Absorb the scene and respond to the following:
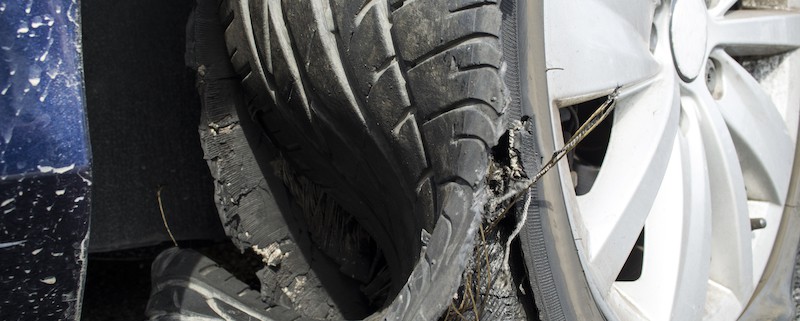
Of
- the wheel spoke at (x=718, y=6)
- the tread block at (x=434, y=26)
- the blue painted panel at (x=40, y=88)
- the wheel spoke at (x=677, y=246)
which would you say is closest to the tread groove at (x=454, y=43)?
the tread block at (x=434, y=26)

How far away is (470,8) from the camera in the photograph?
2.56ft

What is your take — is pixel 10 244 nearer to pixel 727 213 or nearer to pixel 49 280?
pixel 49 280

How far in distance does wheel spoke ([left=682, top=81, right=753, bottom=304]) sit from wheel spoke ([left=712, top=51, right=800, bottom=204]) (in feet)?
0.26

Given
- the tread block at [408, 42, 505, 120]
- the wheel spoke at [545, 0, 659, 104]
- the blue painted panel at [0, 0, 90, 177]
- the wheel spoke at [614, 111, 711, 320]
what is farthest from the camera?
the wheel spoke at [614, 111, 711, 320]

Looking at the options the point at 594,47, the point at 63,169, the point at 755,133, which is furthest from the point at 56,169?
the point at 755,133

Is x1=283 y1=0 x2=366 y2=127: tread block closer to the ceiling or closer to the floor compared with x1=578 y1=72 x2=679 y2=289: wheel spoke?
closer to the ceiling

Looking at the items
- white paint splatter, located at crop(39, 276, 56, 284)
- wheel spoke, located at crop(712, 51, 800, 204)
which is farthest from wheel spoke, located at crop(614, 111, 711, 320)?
white paint splatter, located at crop(39, 276, 56, 284)

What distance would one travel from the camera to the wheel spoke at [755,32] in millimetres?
1398

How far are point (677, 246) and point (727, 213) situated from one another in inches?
10.5

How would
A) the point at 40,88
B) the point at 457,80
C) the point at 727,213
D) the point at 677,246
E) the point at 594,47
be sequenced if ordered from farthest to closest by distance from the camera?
the point at 727,213 → the point at 677,246 → the point at 594,47 → the point at 457,80 → the point at 40,88

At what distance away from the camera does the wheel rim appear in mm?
1011

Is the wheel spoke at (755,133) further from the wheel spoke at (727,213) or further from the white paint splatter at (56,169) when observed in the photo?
the white paint splatter at (56,169)

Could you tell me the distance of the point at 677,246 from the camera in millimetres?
1220

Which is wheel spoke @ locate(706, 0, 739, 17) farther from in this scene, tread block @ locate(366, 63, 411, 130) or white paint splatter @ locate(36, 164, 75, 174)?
white paint splatter @ locate(36, 164, 75, 174)
